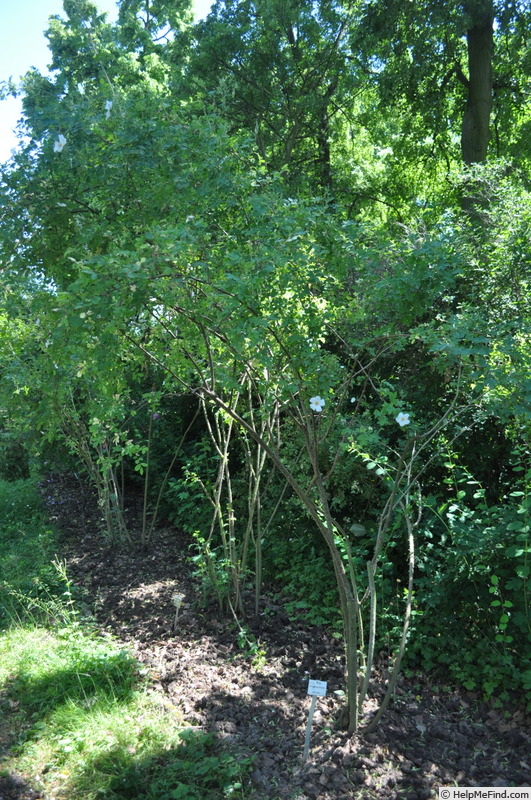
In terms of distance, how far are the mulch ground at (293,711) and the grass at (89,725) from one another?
0.11m

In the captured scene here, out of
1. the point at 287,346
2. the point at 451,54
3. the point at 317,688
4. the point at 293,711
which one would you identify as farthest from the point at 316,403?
the point at 451,54

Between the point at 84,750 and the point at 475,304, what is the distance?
3872 mm

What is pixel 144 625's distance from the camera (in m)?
4.07

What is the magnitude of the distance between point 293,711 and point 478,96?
902 centimetres

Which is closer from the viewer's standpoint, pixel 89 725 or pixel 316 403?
pixel 316 403

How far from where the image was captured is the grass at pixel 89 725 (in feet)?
8.45

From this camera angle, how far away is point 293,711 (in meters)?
3.15

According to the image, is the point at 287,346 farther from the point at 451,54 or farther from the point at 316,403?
the point at 451,54

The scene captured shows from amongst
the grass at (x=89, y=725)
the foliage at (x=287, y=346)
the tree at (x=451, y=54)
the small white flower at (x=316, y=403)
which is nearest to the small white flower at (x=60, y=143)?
the foliage at (x=287, y=346)

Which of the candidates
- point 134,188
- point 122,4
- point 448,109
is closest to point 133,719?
point 134,188

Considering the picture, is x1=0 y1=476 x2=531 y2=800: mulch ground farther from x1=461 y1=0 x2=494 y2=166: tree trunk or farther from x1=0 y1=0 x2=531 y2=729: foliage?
x1=461 y1=0 x2=494 y2=166: tree trunk

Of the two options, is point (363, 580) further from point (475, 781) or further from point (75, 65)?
point (75, 65)

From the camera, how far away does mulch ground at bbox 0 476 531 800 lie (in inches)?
104

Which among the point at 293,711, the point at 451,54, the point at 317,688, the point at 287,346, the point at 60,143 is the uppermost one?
the point at 451,54
